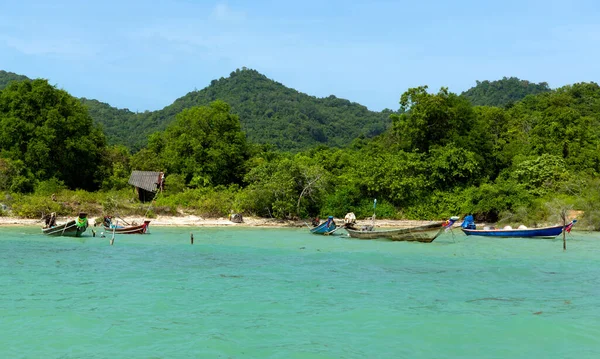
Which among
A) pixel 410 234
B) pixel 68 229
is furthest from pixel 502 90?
pixel 68 229

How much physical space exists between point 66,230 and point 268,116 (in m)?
63.0

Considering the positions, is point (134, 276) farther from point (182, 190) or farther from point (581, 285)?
point (182, 190)

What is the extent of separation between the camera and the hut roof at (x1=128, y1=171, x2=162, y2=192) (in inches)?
1476

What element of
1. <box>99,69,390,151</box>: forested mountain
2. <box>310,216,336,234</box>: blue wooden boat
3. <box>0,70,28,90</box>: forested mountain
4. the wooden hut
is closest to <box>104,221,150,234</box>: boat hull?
<box>310,216,336,234</box>: blue wooden boat

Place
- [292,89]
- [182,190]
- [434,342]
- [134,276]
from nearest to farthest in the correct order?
[434,342], [134,276], [182,190], [292,89]

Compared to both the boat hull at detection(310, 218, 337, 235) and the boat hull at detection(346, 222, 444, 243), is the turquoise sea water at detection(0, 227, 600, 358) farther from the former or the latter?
the boat hull at detection(310, 218, 337, 235)

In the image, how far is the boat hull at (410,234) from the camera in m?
24.1

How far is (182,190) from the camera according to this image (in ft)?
124

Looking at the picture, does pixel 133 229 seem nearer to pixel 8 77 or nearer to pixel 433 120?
pixel 433 120

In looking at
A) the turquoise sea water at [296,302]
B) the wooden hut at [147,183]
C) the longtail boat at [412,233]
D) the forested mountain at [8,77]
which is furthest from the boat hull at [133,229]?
the forested mountain at [8,77]

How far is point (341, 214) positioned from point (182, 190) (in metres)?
10.6

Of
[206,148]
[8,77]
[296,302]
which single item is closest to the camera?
[296,302]

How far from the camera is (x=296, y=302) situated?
13.4 meters

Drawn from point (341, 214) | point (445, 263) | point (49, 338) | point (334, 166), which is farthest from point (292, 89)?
point (49, 338)
